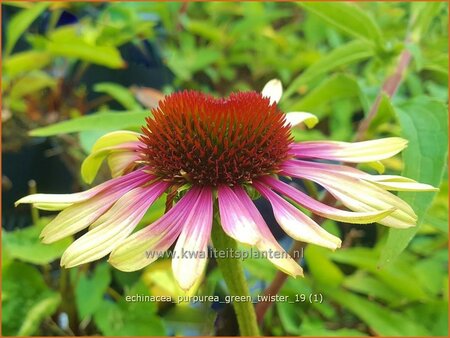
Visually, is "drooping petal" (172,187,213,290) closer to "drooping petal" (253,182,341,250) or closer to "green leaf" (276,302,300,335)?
"drooping petal" (253,182,341,250)

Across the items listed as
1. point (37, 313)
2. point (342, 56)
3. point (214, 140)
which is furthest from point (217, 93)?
point (214, 140)

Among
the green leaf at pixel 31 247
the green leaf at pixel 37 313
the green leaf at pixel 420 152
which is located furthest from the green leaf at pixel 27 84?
the green leaf at pixel 420 152

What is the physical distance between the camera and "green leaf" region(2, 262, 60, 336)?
2.01 feet

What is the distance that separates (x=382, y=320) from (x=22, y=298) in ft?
1.35

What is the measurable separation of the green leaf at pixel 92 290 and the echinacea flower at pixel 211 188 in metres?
0.23

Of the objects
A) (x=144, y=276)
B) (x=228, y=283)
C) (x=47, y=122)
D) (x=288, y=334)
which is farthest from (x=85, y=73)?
(x=228, y=283)

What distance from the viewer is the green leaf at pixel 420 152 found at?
15.0 inches

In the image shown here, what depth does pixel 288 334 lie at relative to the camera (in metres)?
0.61

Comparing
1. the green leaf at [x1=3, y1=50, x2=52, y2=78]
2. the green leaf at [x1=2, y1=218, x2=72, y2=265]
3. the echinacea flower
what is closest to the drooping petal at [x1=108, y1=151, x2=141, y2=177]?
the echinacea flower

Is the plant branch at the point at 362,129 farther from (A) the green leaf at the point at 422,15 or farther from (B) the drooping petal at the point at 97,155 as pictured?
(B) the drooping petal at the point at 97,155

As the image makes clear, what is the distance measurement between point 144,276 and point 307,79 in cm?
28

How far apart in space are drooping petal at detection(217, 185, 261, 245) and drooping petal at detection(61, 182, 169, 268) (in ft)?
0.15

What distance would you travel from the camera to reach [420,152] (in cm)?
45

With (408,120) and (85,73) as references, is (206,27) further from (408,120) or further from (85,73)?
(408,120)
